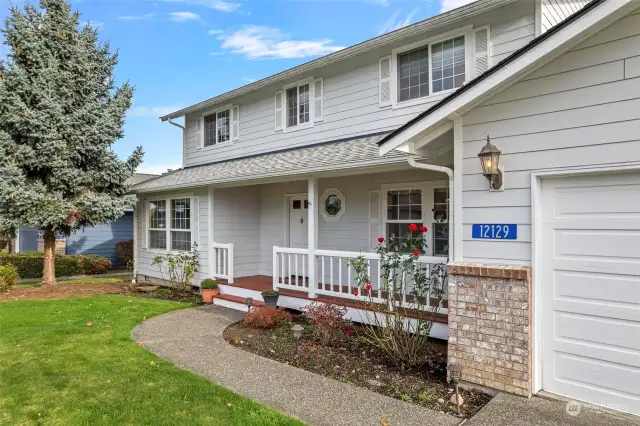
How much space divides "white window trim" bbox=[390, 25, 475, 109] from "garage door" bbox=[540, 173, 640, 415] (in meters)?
3.68

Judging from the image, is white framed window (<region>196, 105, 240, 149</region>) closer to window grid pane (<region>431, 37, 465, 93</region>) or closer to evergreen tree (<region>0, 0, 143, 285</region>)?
evergreen tree (<region>0, 0, 143, 285</region>)

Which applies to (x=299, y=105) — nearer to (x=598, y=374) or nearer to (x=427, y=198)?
(x=427, y=198)

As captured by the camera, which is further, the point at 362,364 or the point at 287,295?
the point at 287,295

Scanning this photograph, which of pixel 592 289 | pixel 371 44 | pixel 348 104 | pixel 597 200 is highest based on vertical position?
pixel 371 44

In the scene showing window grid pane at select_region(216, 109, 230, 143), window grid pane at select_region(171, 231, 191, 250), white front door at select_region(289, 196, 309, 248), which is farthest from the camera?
window grid pane at select_region(216, 109, 230, 143)

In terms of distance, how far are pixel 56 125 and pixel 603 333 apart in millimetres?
12664

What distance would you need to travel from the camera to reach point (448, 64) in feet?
24.0

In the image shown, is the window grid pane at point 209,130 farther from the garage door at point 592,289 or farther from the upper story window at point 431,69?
the garage door at point 592,289

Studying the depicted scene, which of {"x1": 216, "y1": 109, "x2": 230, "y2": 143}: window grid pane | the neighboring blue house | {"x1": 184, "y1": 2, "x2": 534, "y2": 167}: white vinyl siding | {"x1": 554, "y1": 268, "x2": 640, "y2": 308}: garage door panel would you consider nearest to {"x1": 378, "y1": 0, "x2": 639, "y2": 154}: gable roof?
{"x1": 554, "y1": 268, "x2": 640, "y2": 308}: garage door panel

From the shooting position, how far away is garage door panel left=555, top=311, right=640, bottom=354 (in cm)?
362

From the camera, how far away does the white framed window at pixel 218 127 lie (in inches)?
456

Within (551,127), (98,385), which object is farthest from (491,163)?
(98,385)

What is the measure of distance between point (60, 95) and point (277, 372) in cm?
1049

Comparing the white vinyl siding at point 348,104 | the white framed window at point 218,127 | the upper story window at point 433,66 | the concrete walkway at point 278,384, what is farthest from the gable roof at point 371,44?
the concrete walkway at point 278,384
